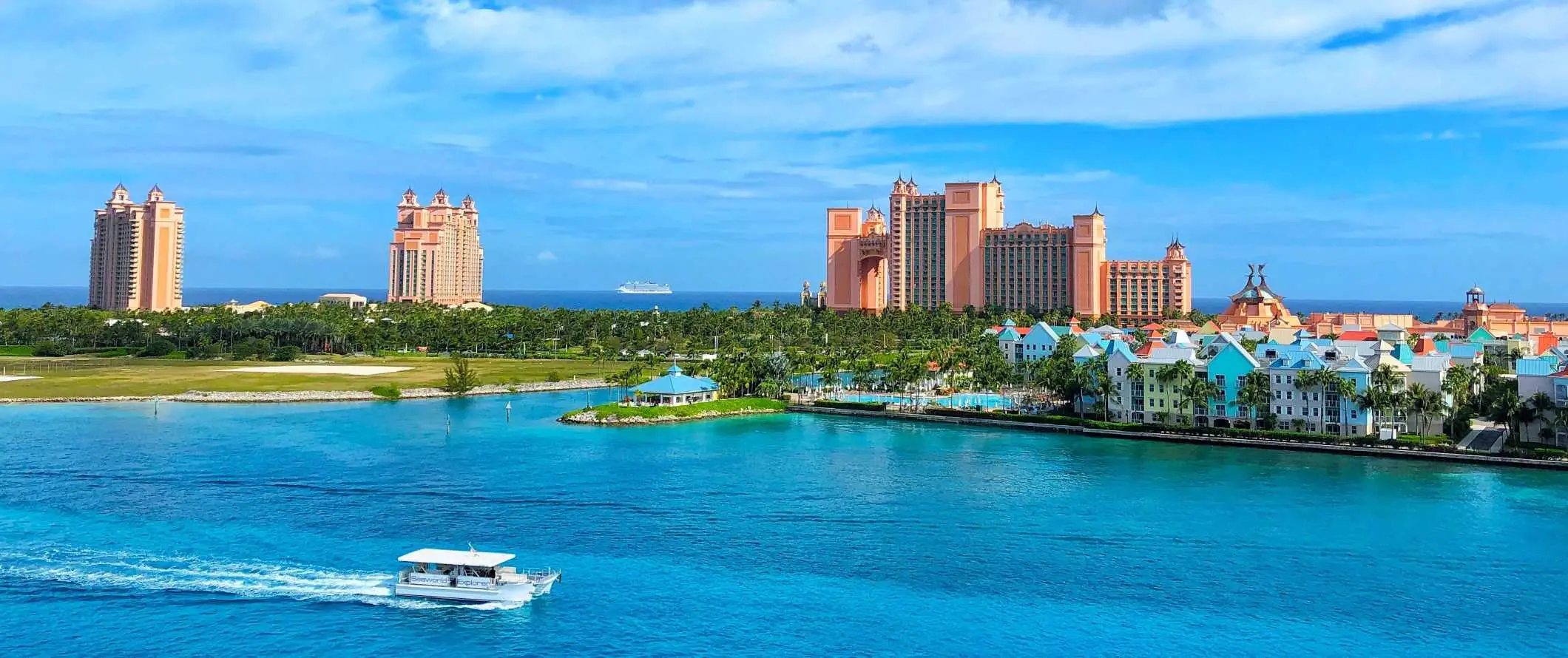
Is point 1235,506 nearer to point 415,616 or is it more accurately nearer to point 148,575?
point 415,616

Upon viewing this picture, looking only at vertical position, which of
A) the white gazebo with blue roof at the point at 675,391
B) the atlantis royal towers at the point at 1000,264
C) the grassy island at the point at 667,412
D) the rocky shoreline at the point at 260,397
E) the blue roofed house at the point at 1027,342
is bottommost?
the grassy island at the point at 667,412

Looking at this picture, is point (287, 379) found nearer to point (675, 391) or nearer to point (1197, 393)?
point (675, 391)

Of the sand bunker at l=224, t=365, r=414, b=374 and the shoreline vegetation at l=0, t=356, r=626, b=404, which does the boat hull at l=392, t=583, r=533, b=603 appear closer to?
the shoreline vegetation at l=0, t=356, r=626, b=404

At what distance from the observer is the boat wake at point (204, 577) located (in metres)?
29.4

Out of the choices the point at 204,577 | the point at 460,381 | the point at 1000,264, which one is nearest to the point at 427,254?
the point at 1000,264

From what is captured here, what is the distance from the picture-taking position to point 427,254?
609 ft

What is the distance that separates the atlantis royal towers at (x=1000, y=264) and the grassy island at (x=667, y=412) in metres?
68.6

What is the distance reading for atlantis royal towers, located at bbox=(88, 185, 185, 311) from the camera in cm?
15712

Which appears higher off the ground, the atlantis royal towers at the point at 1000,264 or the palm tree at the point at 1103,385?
the atlantis royal towers at the point at 1000,264

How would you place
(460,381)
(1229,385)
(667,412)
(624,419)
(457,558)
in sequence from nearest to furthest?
(457,558) → (1229,385) → (624,419) → (667,412) → (460,381)

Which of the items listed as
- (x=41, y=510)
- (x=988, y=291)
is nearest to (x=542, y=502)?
(x=41, y=510)

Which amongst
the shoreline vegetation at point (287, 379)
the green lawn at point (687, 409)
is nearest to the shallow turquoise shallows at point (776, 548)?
the green lawn at point (687, 409)

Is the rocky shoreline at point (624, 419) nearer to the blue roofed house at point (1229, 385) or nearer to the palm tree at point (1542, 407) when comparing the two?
the blue roofed house at point (1229, 385)

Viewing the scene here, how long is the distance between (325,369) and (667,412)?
122 feet
